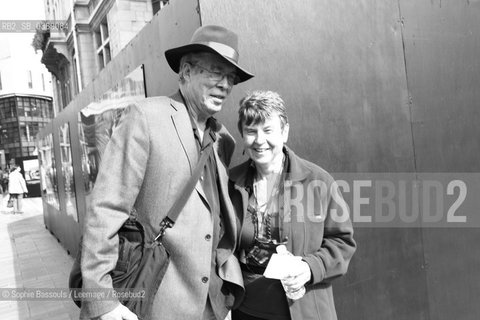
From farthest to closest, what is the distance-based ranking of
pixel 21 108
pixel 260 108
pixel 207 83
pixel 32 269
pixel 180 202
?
pixel 21 108 < pixel 32 269 < pixel 260 108 < pixel 207 83 < pixel 180 202

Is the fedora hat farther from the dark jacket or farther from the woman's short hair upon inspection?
the dark jacket

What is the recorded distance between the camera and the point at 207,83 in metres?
1.71

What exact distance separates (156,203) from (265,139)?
59 cm

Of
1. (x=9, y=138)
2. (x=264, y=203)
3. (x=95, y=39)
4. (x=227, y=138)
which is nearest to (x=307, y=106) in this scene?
(x=227, y=138)

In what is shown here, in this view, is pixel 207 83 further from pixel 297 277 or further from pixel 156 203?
pixel 297 277

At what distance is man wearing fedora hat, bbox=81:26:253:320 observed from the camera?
147 cm

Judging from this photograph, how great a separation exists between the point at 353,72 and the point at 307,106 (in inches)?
20.0

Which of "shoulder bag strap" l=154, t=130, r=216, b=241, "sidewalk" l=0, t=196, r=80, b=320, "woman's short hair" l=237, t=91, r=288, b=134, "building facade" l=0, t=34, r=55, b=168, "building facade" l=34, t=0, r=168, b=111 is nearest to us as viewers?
"shoulder bag strap" l=154, t=130, r=216, b=241

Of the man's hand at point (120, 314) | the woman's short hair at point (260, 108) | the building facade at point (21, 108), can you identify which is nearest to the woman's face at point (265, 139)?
the woman's short hair at point (260, 108)

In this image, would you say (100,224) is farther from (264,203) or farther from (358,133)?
(358,133)

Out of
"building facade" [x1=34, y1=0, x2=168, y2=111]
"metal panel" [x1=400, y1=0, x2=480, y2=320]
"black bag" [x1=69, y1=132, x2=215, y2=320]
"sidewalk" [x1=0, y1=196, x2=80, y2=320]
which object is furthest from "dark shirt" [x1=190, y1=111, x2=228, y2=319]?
"building facade" [x1=34, y1=0, x2=168, y2=111]

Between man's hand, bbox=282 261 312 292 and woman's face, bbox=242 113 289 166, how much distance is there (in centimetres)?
51

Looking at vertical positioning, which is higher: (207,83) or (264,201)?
(207,83)

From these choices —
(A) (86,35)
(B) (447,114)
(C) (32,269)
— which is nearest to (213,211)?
(B) (447,114)
